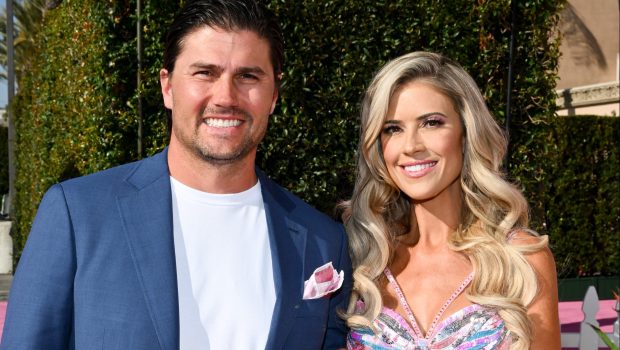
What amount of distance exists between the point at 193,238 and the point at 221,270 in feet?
0.53

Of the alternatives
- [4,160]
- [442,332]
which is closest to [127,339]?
[442,332]

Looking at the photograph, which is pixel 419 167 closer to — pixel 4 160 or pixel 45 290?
pixel 45 290

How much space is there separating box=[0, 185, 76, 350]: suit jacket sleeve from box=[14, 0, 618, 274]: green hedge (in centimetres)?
280

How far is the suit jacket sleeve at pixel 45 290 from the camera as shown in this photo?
2.41 meters

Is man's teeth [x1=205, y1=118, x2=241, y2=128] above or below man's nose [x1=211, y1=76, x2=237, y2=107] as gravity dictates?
below

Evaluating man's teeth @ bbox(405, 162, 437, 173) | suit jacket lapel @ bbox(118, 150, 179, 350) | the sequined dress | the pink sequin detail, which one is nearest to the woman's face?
man's teeth @ bbox(405, 162, 437, 173)

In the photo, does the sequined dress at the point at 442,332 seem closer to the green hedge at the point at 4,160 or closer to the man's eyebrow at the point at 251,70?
the man's eyebrow at the point at 251,70

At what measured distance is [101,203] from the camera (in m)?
A: 2.63

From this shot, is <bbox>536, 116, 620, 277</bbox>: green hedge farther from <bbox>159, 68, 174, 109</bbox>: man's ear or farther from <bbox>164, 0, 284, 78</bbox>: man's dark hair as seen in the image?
<bbox>159, 68, 174, 109</bbox>: man's ear

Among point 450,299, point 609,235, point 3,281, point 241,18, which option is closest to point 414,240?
point 450,299

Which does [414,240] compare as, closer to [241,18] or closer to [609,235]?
[241,18]

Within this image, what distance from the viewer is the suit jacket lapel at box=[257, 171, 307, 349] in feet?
8.89

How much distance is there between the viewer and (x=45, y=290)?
242cm

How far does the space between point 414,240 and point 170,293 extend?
167 centimetres
